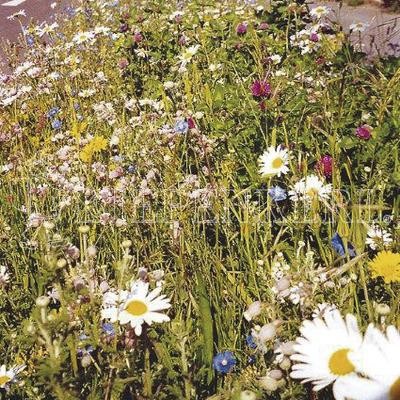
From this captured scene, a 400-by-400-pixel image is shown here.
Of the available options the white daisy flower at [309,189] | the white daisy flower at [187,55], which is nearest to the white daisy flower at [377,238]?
the white daisy flower at [309,189]

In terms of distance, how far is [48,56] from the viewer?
4375mm

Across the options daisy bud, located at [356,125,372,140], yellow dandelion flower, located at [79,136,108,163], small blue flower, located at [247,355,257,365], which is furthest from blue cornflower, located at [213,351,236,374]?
yellow dandelion flower, located at [79,136,108,163]

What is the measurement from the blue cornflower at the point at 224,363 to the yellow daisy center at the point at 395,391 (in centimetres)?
67

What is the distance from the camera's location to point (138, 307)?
126cm

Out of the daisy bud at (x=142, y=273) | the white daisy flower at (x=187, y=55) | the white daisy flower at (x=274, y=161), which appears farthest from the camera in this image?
the white daisy flower at (x=187, y=55)

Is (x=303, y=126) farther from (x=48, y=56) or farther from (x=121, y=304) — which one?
(x=48, y=56)

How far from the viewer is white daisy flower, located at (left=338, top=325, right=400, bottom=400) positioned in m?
0.76

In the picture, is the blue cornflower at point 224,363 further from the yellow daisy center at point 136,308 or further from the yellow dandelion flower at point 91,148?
the yellow dandelion flower at point 91,148

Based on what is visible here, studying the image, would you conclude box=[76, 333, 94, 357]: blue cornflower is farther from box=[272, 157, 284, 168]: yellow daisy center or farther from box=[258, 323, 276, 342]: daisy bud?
box=[272, 157, 284, 168]: yellow daisy center

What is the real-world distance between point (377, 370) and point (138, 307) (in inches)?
23.5

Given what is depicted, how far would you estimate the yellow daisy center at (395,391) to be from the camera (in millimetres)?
760

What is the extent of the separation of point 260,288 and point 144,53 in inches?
96.8

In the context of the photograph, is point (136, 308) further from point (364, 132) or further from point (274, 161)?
point (364, 132)

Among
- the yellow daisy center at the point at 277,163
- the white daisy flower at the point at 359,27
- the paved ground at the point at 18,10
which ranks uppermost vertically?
the paved ground at the point at 18,10
